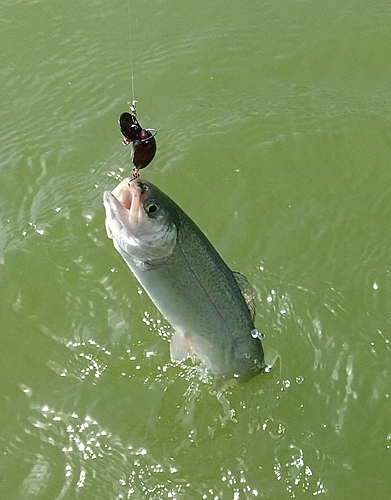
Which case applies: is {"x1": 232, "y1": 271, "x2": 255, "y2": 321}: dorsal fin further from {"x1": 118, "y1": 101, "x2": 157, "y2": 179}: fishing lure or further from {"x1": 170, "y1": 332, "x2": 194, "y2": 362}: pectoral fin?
{"x1": 118, "y1": 101, "x2": 157, "y2": 179}: fishing lure

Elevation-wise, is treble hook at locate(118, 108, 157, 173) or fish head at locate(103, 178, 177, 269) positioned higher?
treble hook at locate(118, 108, 157, 173)

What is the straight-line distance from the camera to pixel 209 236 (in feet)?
15.5

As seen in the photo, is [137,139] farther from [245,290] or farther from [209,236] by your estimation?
[209,236]

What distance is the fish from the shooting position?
301 centimetres

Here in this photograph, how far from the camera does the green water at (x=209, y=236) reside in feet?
12.2

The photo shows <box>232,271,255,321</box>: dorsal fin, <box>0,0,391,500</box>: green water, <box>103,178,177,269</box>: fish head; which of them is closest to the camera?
<box>103,178,177,269</box>: fish head

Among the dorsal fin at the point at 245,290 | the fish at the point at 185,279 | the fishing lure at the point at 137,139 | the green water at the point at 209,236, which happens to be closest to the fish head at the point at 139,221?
the fish at the point at 185,279

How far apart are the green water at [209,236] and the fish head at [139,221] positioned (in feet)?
4.01

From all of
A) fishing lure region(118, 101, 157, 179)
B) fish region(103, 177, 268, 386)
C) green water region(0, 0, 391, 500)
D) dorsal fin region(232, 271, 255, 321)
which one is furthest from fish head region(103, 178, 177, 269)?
green water region(0, 0, 391, 500)

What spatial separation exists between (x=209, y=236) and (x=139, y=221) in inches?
68.9

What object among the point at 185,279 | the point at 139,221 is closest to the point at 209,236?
the point at 185,279

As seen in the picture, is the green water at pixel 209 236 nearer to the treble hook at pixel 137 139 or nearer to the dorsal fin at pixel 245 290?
the dorsal fin at pixel 245 290

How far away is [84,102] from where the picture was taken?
570 cm

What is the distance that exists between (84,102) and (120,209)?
297 cm
